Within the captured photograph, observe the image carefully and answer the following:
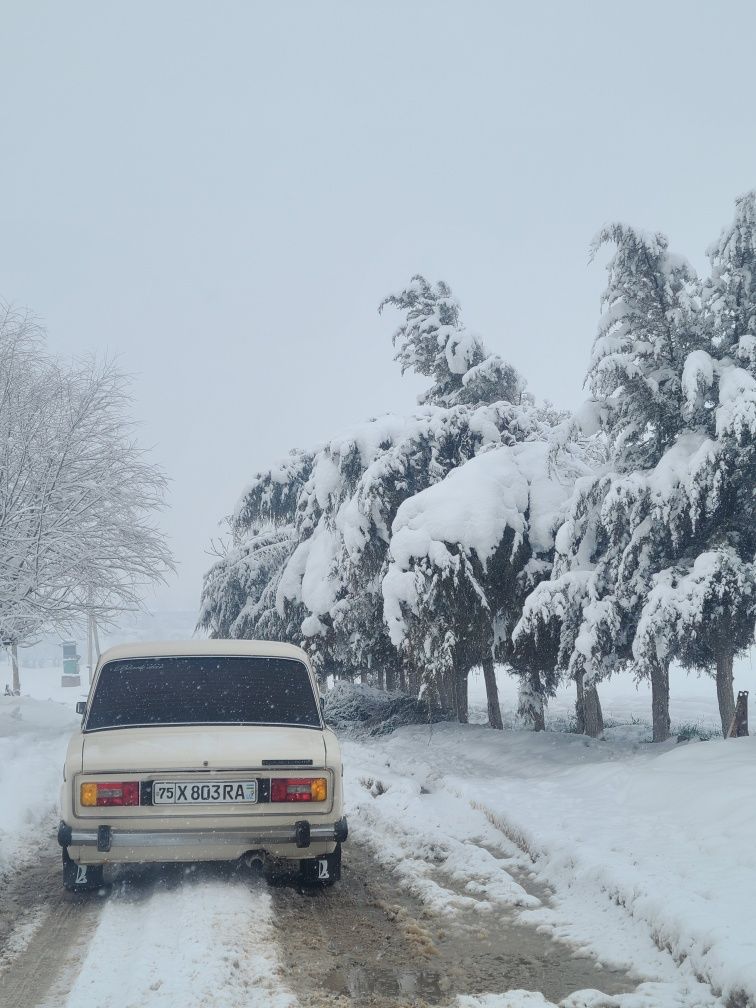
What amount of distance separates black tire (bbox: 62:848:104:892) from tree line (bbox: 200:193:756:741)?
6.33 metres

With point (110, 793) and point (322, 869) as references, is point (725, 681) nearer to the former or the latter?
point (322, 869)

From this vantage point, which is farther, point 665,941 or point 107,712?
point 107,712

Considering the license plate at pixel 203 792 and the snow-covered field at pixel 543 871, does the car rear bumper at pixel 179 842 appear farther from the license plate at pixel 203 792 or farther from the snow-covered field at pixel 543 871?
the snow-covered field at pixel 543 871

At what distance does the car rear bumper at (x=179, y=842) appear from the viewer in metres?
5.15

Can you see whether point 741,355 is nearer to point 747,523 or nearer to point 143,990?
point 747,523

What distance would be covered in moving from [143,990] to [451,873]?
2.85 m

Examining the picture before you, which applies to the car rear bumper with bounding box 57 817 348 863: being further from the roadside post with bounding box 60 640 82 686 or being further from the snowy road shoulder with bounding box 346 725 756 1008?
the roadside post with bounding box 60 640 82 686

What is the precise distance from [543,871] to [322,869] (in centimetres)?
164

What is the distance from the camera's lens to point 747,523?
10141 millimetres

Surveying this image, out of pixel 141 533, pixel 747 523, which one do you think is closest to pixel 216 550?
pixel 141 533

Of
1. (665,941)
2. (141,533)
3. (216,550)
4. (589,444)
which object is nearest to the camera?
(665,941)

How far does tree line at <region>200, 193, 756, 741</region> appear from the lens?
9727 millimetres

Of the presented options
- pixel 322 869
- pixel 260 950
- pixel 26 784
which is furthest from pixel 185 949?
pixel 26 784

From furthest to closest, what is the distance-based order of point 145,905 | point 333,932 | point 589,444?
point 589,444, point 145,905, point 333,932
